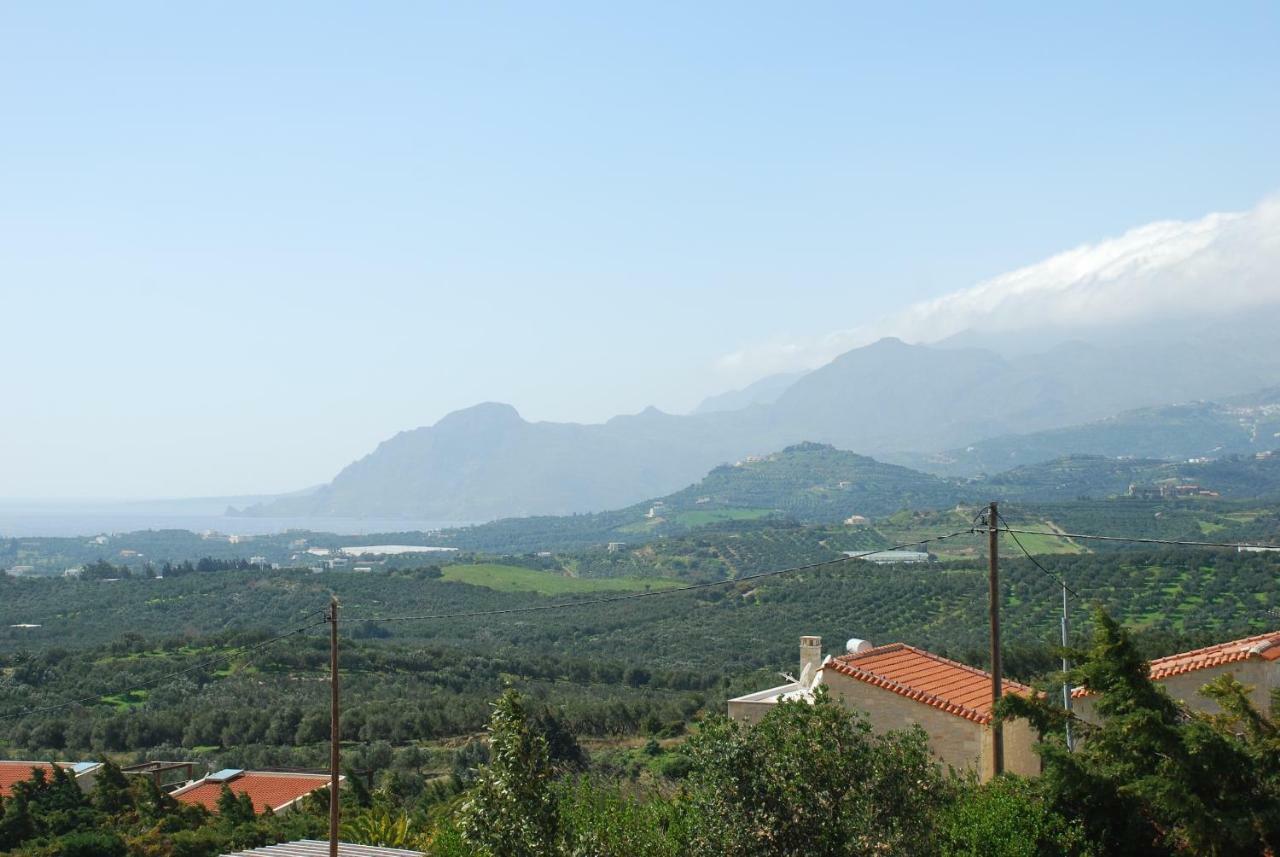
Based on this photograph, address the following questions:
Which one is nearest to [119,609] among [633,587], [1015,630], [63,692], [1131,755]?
[63,692]

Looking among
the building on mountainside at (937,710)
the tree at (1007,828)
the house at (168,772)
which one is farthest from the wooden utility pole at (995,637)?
the house at (168,772)

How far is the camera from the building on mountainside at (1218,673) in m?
14.8

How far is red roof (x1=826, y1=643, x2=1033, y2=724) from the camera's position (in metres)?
15.1

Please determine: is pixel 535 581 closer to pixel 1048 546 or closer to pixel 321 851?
pixel 1048 546

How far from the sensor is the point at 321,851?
15508 millimetres

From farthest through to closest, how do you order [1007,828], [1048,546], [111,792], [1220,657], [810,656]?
[1048,546] → [111,792] → [810,656] → [1220,657] → [1007,828]

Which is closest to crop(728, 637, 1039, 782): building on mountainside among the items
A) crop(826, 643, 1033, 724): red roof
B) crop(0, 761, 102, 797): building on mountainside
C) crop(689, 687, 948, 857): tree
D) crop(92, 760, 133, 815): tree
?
crop(826, 643, 1033, 724): red roof

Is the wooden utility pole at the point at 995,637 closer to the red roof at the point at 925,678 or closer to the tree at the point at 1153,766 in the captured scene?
the red roof at the point at 925,678

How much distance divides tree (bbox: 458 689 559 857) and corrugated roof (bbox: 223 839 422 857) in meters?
5.10

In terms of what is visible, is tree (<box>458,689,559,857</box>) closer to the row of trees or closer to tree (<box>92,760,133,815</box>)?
the row of trees

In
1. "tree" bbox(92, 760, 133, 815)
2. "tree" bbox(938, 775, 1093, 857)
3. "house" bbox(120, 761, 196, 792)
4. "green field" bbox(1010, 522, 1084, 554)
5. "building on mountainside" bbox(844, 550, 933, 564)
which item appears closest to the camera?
"tree" bbox(938, 775, 1093, 857)

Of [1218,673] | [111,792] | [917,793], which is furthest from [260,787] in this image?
[1218,673]

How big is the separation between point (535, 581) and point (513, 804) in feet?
291

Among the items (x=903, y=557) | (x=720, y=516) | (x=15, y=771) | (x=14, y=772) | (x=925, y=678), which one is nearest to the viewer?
(x=925, y=678)
